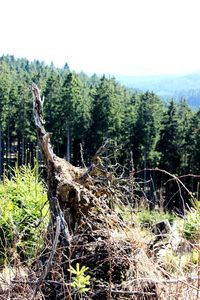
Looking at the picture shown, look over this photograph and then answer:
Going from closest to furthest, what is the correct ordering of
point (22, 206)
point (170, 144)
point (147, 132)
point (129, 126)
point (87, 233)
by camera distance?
point (87, 233) < point (22, 206) < point (147, 132) < point (170, 144) < point (129, 126)

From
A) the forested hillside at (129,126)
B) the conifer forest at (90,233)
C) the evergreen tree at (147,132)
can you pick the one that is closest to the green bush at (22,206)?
the conifer forest at (90,233)

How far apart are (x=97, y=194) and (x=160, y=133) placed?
3563 cm

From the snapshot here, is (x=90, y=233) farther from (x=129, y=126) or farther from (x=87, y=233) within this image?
(x=129, y=126)

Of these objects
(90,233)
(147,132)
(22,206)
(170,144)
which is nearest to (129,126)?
(147,132)

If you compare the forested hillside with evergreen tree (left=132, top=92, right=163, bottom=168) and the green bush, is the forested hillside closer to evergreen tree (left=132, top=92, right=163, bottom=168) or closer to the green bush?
evergreen tree (left=132, top=92, right=163, bottom=168)

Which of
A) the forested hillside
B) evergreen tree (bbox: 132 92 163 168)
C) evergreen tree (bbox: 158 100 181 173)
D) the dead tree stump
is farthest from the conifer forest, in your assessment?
evergreen tree (bbox: 158 100 181 173)

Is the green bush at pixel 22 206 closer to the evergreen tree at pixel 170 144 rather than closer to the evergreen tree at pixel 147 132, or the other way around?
the evergreen tree at pixel 147 132

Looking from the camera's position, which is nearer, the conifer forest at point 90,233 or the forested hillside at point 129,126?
the conifer forest at point 90,233

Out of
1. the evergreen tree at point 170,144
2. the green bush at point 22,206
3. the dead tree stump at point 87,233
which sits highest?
the dead tree stump at point 87,233

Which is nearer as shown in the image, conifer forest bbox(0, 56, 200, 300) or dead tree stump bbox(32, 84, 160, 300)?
conifer forest bbox(0, 56, 200, 300)

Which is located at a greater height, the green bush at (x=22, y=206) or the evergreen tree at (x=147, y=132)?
the green bush at (x=22, y=206)

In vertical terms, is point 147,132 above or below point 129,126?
below

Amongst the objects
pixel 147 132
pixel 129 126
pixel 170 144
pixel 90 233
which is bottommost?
pixel 170 144

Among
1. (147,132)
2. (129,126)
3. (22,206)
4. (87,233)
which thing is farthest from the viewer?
(129,126)
